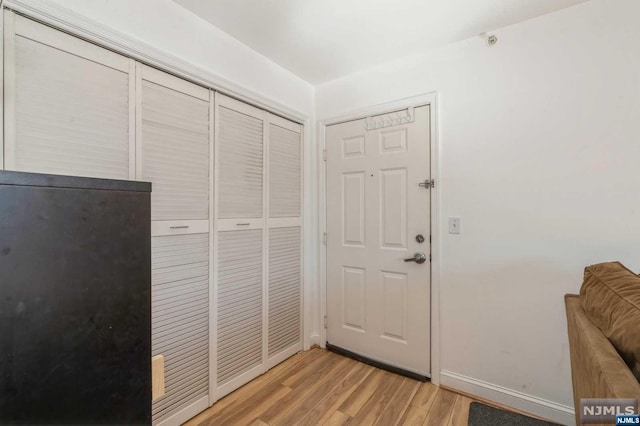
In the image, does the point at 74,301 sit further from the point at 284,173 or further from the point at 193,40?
the point at 284,173

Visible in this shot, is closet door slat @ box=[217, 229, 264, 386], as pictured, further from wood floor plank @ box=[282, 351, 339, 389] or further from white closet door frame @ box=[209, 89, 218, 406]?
wood floor plank @ box=[282, 351, 339, 389]

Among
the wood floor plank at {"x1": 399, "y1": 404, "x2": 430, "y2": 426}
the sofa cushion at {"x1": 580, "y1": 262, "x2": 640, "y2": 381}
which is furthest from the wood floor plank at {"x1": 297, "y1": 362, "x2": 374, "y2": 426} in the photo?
the sofa cushion at {"x1": 580, "y1": 262, "x2": 640, "y2": 381}

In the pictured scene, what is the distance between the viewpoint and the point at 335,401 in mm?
1823

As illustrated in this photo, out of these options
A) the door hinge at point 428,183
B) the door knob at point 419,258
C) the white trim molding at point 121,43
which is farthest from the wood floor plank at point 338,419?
the white trim molding at point 121,43

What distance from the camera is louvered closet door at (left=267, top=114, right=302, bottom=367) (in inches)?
87.4

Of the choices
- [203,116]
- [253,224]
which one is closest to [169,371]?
[253,224]

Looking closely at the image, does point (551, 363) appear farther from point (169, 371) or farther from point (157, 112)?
point (157, 112)

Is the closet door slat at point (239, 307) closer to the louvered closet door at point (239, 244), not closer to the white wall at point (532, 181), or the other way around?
the louvered closet door at point (239, 244)

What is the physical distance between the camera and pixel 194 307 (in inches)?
67.1

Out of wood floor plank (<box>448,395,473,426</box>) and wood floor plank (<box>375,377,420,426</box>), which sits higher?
wood floor plank (<box>448,395,473,426</box>)

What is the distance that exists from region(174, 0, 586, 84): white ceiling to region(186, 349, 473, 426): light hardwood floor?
94.1 inches

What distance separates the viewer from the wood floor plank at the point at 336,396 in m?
1.66

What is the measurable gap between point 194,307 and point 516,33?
2.60 meters

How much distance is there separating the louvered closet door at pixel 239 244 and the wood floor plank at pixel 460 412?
131 cm
